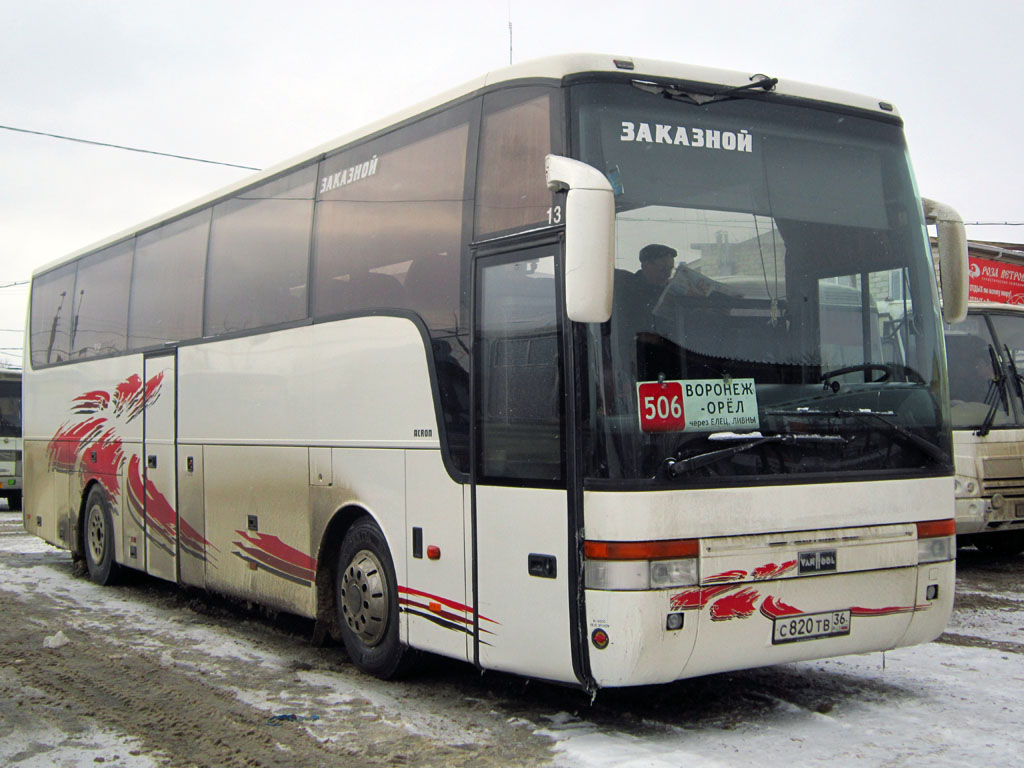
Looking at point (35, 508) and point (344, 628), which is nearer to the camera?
point (344, 628)

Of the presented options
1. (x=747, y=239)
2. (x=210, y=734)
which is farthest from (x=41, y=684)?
(x=747, y=239)

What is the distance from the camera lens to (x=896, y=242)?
637 centimetres

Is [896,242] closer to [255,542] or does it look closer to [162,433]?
[255,542]

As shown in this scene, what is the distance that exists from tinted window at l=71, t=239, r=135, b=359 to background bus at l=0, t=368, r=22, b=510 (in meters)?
12.2

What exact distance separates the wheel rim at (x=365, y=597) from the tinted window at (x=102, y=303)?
5.15 m

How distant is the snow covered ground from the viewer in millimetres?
5387

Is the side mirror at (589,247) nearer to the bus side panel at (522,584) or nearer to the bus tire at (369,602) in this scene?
the bus side panel at (522,584)

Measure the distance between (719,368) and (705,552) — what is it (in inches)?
35.5

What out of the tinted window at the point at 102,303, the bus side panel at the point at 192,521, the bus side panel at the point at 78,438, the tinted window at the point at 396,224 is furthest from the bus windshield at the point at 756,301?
the tinted window at the point at 102,303

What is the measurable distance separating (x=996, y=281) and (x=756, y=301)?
78.7 ft

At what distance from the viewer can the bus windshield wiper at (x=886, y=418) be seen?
580 centimetres

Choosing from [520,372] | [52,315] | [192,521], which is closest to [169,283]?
[192,521]

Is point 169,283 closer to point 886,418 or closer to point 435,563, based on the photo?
point 435,563

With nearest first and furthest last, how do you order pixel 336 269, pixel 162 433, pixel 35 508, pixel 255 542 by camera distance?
1. pixel 336 269
2. pixel 255 542
3. pixel 162 433
4. pixel 35 508
